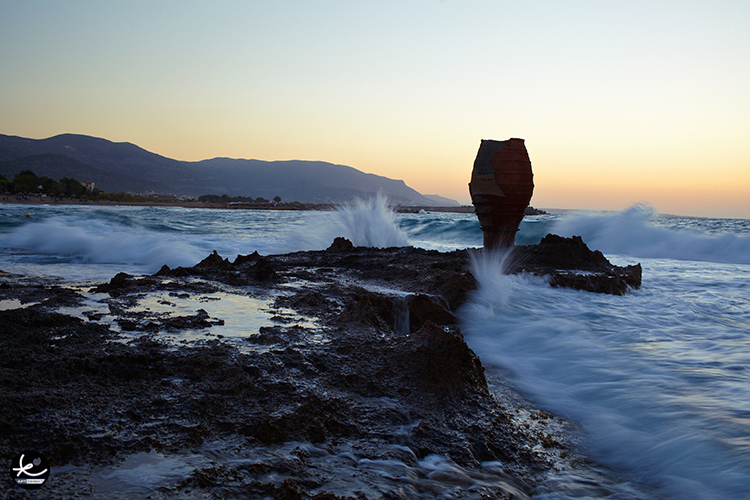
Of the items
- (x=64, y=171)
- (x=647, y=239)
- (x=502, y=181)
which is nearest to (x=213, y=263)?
(x=502, y=181)

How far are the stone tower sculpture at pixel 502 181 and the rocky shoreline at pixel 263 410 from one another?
3.81m

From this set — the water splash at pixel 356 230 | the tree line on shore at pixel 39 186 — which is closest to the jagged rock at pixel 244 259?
the water splash at pixel 356 230

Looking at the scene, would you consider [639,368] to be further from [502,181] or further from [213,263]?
[213,263]

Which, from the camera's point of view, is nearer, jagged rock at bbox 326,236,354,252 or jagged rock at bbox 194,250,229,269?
jagged rock at bbox 194,250,229,269

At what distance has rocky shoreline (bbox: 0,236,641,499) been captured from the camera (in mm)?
1643

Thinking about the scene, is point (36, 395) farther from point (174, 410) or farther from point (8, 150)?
point (8, 150)

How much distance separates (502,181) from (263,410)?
5.51 metres

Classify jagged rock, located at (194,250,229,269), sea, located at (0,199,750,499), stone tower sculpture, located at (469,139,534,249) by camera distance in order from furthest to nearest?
stone tower sculpture, located at (469,139,534,249) < jagged rock, located at (194,250,229,269) < sea, located at (0,199,750,499)

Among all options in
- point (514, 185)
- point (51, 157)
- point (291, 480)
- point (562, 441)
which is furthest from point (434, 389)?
point (51, 157)

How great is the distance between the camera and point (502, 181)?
6672 mm

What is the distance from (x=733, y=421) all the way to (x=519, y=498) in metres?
1.87

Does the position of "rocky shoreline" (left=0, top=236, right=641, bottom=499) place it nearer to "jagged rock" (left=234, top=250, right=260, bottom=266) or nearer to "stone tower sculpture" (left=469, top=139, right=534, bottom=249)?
"jagged rock" (left=234, top=250, right=260, bottom=266)

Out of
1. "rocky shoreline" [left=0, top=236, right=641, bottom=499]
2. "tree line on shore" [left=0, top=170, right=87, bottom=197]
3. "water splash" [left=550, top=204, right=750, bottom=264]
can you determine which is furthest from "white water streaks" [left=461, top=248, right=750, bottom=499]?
"tree line on shore" [left=0, top=170, right=87, bottom=197]

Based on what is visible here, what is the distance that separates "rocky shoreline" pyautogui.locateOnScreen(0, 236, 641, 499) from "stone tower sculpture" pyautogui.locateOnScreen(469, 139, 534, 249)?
3810 millimetres
